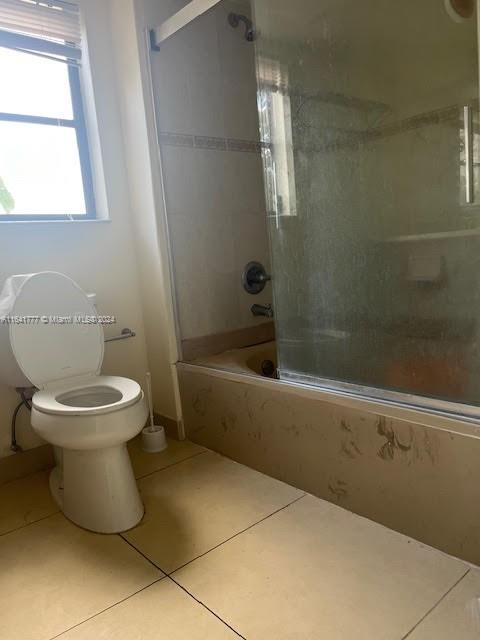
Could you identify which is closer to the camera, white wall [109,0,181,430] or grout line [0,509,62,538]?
grout line [0,509,62,538]

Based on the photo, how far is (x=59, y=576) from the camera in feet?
4.38

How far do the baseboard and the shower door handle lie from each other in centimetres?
205

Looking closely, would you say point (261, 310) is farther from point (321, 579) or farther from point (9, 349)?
point (321, 579)

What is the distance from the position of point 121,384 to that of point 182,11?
1560mm

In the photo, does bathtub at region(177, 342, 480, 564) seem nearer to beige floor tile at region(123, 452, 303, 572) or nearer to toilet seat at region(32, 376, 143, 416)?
beige floor tile at region(123, 452, 303, 572)

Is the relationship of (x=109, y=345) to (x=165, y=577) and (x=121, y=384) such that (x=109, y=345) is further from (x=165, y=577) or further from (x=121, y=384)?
(x=165, y=577)

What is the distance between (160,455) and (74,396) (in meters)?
0.55

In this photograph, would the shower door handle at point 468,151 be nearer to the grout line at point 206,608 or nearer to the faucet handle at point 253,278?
the faucet handle at point 253,278

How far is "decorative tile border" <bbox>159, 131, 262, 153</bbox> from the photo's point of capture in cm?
212

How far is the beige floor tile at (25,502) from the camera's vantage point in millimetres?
1635

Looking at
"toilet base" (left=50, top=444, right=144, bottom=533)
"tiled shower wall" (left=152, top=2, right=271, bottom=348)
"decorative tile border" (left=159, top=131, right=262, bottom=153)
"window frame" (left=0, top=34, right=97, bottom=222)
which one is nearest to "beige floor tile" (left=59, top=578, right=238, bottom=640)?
Answer: "toilet base" (left=50, top=444, right=144, bottom=533)

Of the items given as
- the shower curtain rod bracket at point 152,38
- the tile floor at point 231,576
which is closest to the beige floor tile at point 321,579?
the tile floor at point 231,576

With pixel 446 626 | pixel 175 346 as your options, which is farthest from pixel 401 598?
pixel 175 346

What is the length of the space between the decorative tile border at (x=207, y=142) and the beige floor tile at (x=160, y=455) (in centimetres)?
142
